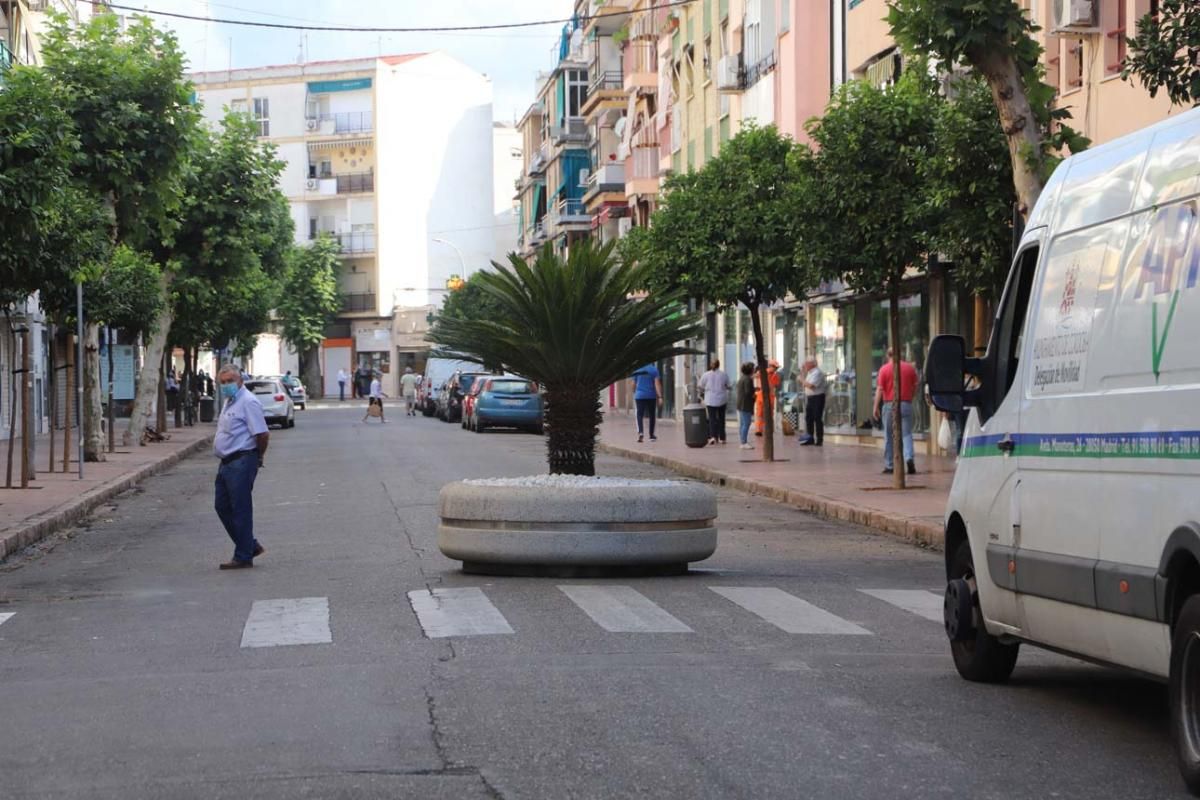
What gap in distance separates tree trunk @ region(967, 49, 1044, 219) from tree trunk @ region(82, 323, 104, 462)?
1988 centimetres

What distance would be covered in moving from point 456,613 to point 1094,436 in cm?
520

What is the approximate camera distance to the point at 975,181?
70.3 ft

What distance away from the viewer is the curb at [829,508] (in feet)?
59.6

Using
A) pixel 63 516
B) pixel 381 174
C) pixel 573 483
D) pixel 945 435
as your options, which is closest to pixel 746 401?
pixel 945 435

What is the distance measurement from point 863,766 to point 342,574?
8330 mm

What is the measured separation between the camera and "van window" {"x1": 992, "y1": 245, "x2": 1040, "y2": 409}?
8.70 m

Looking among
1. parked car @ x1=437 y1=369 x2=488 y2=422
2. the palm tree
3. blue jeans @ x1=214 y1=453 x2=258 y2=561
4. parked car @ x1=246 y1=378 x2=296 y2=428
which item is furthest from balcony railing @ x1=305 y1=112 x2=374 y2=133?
blue jeans @ x1=214 y1=453 x2=258 y2=561

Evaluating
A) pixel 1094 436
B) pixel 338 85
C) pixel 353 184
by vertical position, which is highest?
pixel 338 85

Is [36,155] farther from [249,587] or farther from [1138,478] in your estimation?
[1138,478]

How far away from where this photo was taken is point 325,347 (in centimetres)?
10825

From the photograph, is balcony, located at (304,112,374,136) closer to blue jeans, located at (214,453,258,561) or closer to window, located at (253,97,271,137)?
window, located at (253,97,271,137)

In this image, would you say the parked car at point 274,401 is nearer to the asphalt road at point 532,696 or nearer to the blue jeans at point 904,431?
the blue jeans at point 904,431

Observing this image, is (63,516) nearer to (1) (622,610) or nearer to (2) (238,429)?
(2) (238,429)

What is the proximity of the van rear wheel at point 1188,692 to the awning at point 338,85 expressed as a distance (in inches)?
3954
